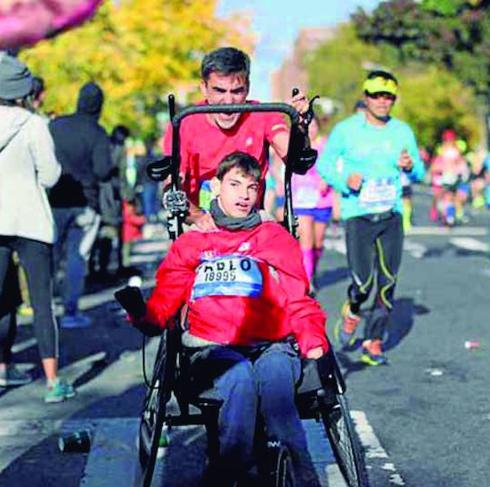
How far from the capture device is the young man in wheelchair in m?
4.93

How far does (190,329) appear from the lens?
A: 5336 mm

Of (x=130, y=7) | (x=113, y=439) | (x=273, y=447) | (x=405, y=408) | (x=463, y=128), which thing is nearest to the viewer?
(x=273, y=447)

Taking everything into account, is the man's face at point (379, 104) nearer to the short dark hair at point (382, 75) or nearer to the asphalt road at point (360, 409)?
the short dark hair at point (382, 75)

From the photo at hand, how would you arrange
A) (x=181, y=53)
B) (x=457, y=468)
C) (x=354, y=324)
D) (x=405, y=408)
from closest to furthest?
(x=457, y=468)
(x=405, y=408)
(x=354, y=324)
(x=181, y=53)

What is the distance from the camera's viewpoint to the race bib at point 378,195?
29.6ft

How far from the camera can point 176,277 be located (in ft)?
17.5

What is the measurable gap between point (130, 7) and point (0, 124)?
23.1 metres

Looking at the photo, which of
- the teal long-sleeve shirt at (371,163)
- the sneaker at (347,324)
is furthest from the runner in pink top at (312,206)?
the teal long-sleeve shirt at (371,163)

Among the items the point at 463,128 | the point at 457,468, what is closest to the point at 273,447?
the point at 457,468

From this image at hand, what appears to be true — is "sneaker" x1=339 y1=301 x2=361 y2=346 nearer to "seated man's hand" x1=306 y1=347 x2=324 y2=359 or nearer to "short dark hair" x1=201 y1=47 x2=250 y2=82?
"short dark hair" x1=201 y1=47 x2=250 y2=82

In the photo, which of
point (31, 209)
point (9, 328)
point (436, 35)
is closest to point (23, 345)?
point (9, 328)

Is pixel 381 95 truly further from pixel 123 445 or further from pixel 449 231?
pixel 449 231

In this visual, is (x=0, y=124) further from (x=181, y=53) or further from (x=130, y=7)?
(x=181, y=53)

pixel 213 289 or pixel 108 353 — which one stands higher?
pixel 213 289
